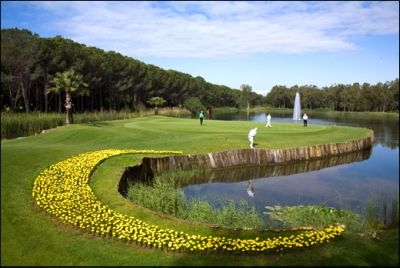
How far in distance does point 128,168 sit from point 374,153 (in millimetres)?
26819

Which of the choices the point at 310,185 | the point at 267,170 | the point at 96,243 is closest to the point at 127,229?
the point at 96,243

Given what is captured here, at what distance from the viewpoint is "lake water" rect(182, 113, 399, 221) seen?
20344 millimetres

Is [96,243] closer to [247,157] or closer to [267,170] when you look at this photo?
[247,157]

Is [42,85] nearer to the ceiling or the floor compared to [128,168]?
nearer to the ceiling

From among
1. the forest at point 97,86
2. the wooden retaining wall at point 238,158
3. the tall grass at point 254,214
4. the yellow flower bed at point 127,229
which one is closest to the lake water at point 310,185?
the wooden retaining wall at point 238,158

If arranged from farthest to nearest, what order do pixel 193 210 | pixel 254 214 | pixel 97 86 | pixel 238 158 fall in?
pixel 97 86 → pixel 238 158 → pixel 193 210 → pixel 254 214

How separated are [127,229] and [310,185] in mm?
16141

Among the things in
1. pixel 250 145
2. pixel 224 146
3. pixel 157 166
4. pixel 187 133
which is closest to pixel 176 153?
pixel 157 166

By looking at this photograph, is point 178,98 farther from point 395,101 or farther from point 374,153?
point 374,153

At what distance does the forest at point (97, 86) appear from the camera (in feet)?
97.5

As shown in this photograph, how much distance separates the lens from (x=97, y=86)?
80062 millimetres

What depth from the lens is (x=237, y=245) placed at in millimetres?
11133

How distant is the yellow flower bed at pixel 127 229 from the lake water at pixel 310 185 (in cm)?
695

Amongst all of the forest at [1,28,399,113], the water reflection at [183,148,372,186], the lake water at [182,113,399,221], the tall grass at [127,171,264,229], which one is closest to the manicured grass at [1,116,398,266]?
the tall grass at [127,171,264,229]
